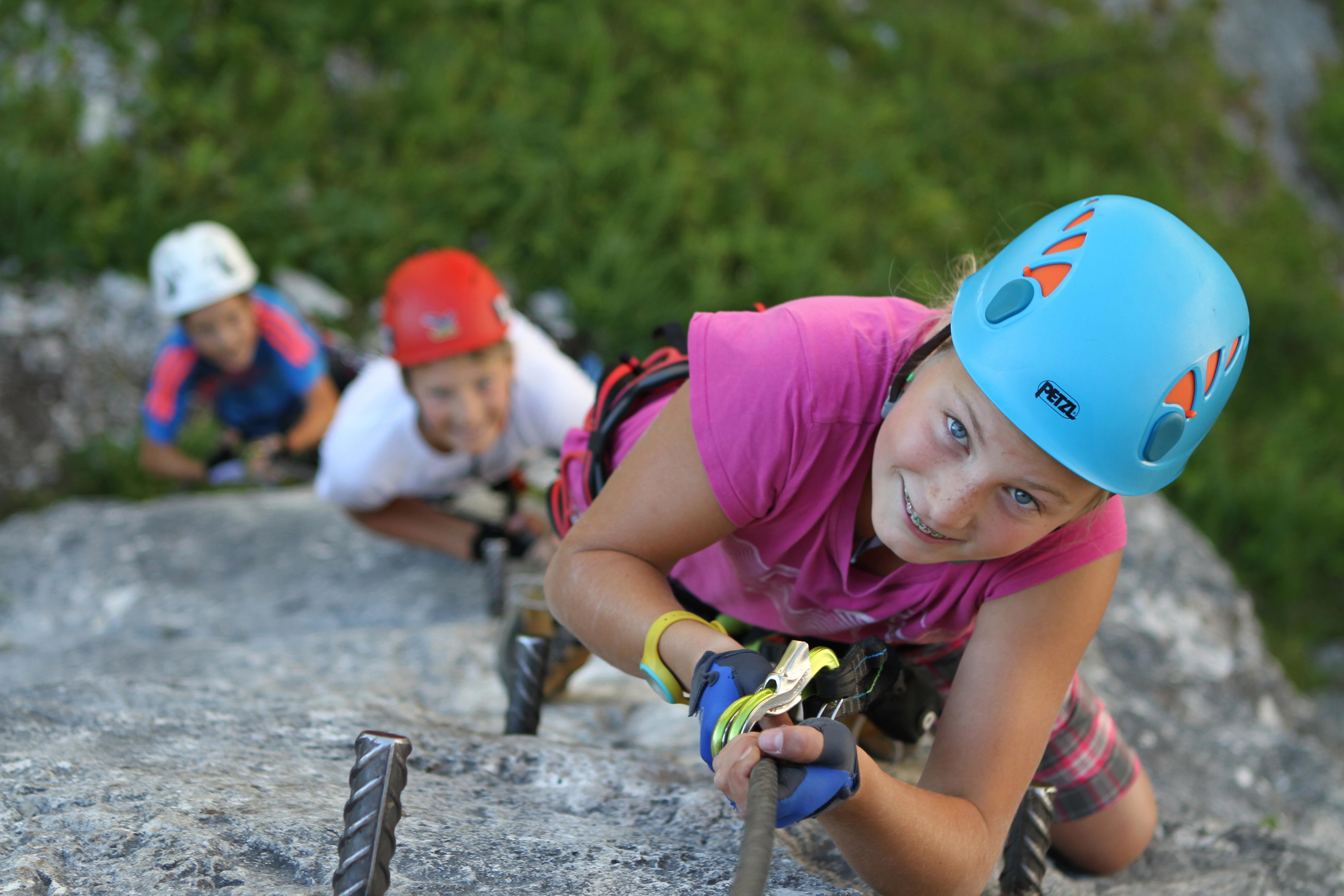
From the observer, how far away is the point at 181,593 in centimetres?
416

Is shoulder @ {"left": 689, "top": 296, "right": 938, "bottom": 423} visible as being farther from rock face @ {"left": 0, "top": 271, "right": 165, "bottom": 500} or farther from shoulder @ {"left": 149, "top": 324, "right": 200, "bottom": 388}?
rock face @ {"left": 0, "top": 271, "right": 165, "bottom": 500}

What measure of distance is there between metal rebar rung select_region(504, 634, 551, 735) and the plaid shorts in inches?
36.0

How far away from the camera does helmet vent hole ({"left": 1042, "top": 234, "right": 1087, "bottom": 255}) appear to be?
1611mm

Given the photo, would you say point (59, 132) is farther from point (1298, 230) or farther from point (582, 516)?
point (1298, 230)

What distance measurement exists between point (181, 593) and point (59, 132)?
3.32 meters

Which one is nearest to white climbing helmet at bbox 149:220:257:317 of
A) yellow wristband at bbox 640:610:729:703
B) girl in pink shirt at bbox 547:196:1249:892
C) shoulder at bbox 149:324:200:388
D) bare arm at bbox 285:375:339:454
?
shoulder at bbox 149:324:200:388

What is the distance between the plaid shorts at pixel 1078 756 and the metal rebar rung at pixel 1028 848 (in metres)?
0.39

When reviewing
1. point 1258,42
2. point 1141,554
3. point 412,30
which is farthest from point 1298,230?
point 412,30

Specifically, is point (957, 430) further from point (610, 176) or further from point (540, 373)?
point (610, 176)

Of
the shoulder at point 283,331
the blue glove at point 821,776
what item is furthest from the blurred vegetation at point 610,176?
the blue glove at point 821,776

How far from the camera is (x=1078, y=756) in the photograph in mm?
2574

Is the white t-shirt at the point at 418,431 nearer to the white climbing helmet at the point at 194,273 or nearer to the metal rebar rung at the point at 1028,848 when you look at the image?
the white climbing helmet at the point at 194,273

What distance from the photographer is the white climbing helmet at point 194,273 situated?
4930mm

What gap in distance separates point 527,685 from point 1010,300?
4.95 feet
